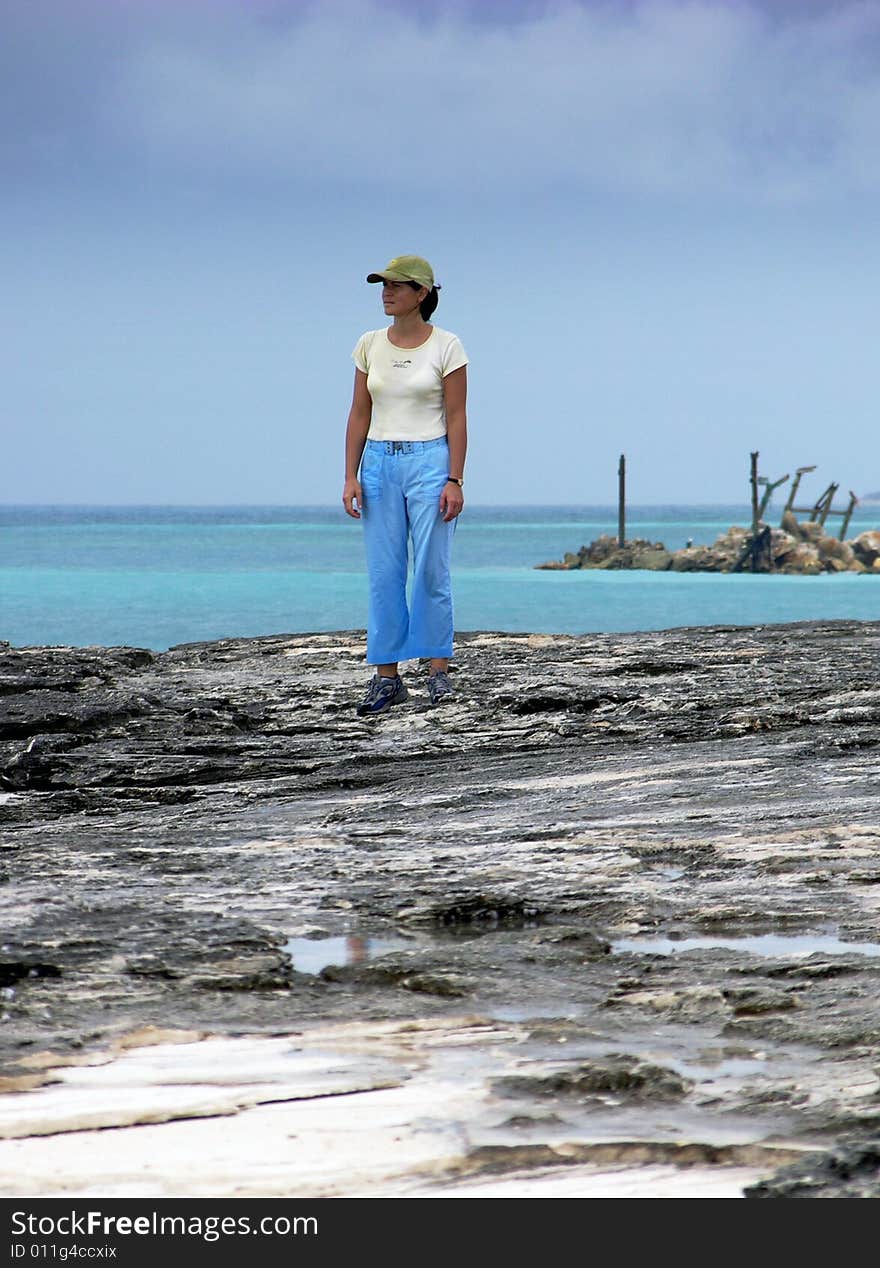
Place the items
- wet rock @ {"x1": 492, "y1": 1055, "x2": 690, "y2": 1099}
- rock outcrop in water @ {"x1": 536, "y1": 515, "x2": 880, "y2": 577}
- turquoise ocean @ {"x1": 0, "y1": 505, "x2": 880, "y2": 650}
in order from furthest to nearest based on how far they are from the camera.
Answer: rock outcrop in water @ {"x1": 536, "y1": 515, "x2": 880, "y2": 577} < turquoise ocean @ {"x1": 0, "y1": 505, "x2": 880, "y2": 650} < wet rock @ {"x1": 492, "y1": 1055, "x2": 690, "y2": 1099}

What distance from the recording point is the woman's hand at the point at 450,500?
5.16 m

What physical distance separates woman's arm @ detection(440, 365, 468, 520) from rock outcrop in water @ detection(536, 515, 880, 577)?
41.3 meters

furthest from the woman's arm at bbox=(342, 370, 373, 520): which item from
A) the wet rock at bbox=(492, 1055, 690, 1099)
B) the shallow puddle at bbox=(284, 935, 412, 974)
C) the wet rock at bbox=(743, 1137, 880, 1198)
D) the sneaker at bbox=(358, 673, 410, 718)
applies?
the wet rock at bbox=(743, 1137, 880, 1198)

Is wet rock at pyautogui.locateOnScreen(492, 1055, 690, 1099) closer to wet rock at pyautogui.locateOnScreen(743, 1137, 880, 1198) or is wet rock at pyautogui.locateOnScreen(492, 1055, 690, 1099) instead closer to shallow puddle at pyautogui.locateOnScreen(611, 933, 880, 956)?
wet rock at pyautogui.locateOnScreen(743, 1137, 880, 1198)

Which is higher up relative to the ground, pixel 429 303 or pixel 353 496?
pixel 429 303

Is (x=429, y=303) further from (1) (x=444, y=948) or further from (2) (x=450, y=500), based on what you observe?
(1) (x=444, y=948)

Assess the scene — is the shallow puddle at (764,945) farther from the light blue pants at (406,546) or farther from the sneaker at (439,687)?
the sneaker at (439,687)

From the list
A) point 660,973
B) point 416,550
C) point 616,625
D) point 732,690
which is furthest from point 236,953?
point 616,625

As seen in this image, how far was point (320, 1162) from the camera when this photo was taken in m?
1.80

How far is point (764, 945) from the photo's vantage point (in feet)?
8.93

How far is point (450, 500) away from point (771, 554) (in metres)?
41.5

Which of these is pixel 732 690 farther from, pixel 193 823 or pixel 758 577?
pixel 758 577

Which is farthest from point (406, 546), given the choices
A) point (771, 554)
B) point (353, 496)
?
point (771, 554)

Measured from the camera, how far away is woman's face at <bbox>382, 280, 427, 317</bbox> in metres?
5.00
